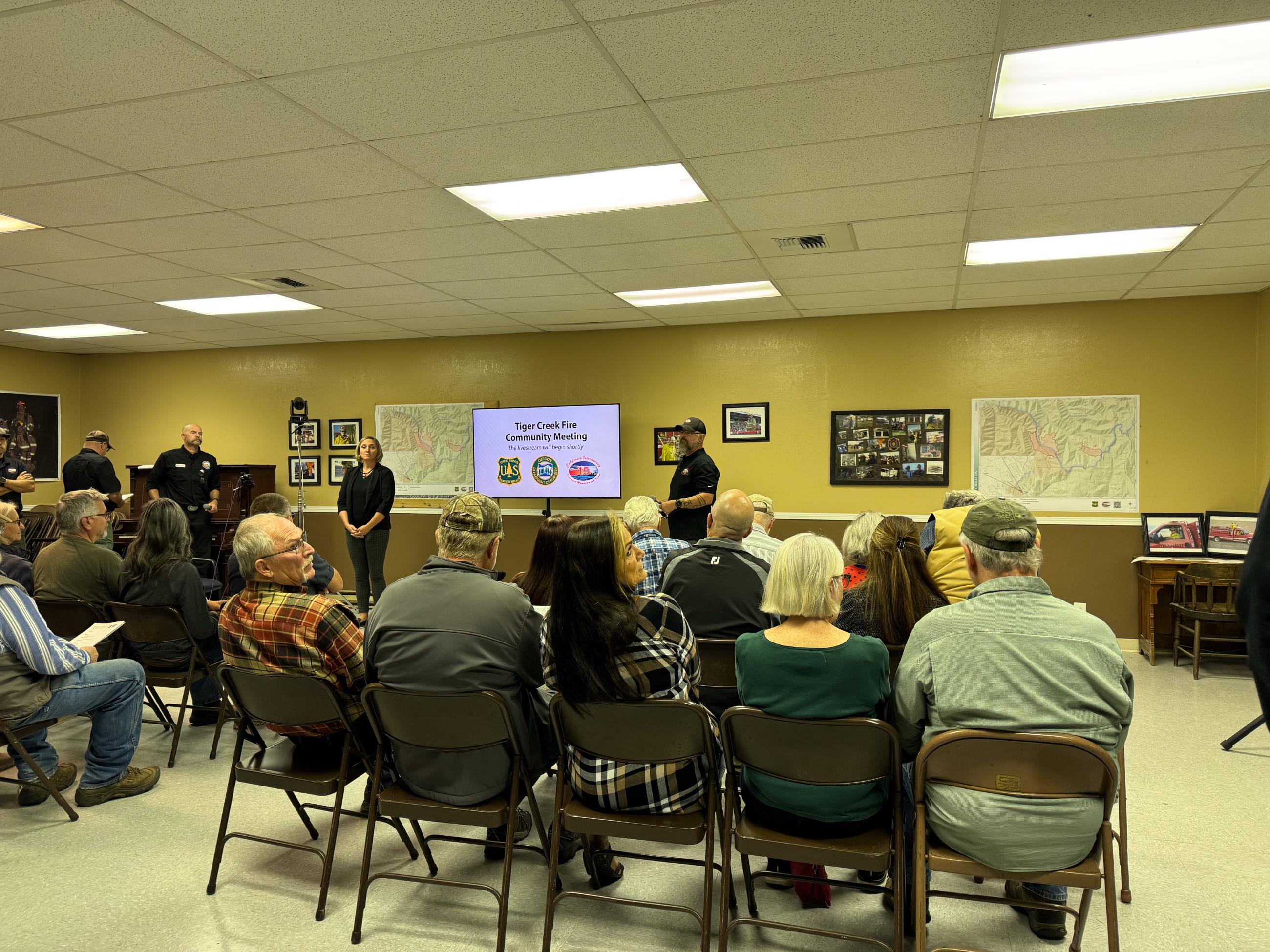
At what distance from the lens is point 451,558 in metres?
2.67

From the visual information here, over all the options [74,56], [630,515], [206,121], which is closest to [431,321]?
[630,515]

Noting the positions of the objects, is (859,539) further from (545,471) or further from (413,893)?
(545,471)

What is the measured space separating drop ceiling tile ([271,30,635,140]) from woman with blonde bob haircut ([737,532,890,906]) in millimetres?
1681

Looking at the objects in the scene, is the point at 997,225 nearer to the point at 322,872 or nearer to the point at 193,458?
the point at 322,872

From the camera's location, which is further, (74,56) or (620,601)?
(74,56)

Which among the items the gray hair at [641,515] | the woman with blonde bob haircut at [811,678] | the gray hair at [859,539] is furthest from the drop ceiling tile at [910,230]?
the woman with blonde bob haircut at [811,678]

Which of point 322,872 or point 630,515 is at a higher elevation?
point 630,515

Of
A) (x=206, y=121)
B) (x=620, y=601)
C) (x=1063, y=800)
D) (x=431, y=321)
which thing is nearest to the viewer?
(x=1063, y=800)

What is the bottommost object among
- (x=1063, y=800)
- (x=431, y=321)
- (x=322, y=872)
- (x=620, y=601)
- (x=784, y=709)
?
(x=322, y=872)

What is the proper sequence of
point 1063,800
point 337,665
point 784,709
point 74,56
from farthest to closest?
point 337,665 < point 74,56 < point 784,709 < point 1063,800

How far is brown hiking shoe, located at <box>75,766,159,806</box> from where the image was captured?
11.4ft

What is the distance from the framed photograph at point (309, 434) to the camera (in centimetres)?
888

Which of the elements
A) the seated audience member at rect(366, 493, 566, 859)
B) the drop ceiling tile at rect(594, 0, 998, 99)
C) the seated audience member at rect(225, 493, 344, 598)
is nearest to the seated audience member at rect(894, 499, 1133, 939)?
the seated audience member at rect(366, 493, 566, 859)

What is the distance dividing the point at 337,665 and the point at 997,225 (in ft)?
12.9
